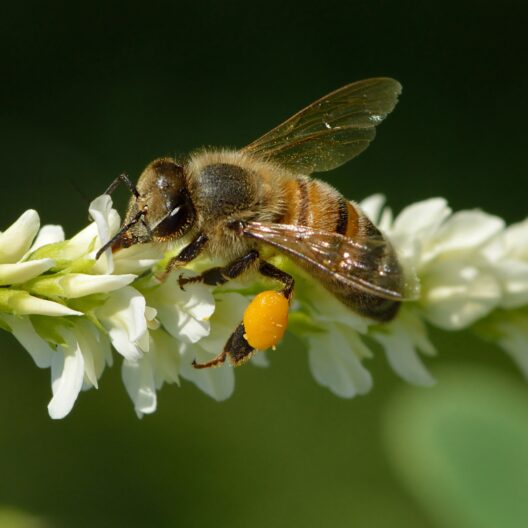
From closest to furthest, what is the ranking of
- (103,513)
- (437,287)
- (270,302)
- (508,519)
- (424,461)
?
(270,302) → (437,287) → (508,519) → (424,461) → (103,513)

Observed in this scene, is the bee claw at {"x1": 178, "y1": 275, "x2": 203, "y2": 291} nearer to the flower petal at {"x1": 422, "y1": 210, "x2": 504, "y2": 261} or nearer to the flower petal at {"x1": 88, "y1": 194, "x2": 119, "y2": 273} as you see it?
the flower petal at {"x1": 88, "y1": 194, "x2": 119, "y2": 273}

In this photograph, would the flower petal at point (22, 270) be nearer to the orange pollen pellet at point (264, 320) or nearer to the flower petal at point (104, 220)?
the flower petal at point (104, 220)

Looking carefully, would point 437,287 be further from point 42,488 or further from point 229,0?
point 229,0

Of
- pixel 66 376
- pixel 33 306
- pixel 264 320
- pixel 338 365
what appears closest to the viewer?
pixel 33 306

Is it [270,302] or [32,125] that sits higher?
[270,302]

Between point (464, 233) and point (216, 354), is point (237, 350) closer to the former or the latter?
point (216, 354)

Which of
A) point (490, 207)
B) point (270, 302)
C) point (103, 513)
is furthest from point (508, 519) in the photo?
point (490, 207)

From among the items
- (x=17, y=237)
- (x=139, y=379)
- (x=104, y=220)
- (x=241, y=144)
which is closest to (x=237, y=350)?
(x=139, y=379)
